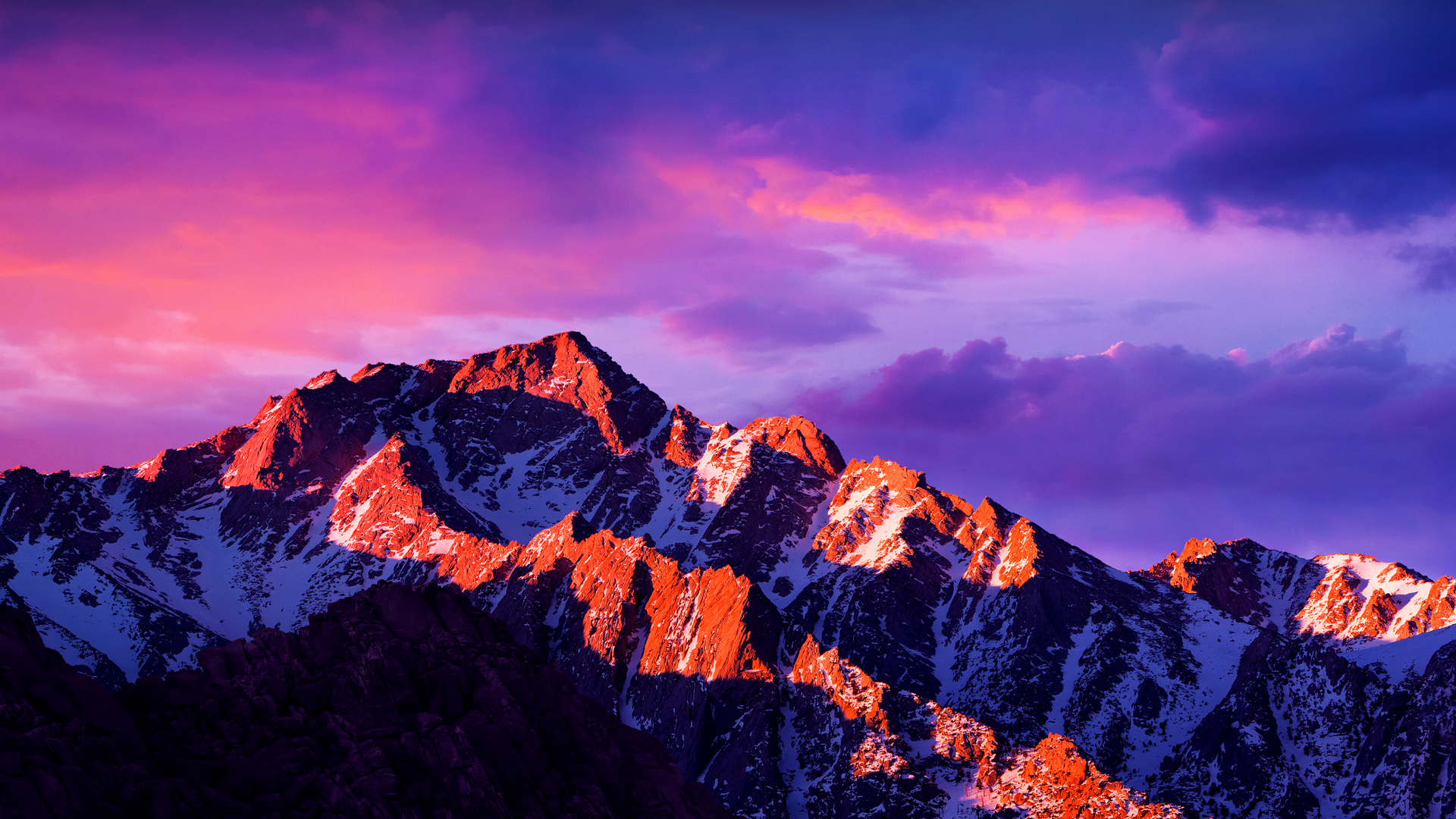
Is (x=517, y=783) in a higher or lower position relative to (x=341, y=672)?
lower

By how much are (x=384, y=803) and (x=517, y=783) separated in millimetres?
13754

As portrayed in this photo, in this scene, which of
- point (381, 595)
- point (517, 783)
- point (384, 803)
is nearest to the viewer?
point (384, 803)

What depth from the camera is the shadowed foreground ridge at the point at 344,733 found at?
88.6 meters

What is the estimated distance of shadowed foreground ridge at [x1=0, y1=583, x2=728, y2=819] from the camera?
291 ft

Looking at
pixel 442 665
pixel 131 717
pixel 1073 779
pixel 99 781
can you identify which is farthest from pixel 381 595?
pixel 1073 779

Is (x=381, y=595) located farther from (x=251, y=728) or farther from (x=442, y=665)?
(x=251, y=728)

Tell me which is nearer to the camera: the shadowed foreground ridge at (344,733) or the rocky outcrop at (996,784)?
the shadowed foreground ridge at (344,733)

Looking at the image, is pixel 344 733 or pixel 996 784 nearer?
pixel 344 733

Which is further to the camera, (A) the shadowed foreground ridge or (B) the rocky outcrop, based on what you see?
(B) the rocky outcrop

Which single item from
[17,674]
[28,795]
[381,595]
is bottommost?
[28,795]

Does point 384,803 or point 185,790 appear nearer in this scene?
point 185,790

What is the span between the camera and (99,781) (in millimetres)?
86938

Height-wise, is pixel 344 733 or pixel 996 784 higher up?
pixel 996 784

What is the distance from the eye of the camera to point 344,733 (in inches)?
4028
